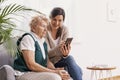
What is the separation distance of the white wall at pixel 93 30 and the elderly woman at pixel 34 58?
1263mm

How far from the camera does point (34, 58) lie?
2.67 m

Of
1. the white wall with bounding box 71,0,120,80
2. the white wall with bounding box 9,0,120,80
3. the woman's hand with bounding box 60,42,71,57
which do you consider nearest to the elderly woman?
the woman's hand with bounding box 60,42,71,57

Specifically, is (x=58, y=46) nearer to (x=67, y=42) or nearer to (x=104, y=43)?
(x=67, y=42)

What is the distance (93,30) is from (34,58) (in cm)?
244

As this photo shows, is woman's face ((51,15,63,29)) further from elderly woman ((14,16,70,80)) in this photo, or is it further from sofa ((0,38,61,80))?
sofa ((0,38,61,80))

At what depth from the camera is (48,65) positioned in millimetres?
3027

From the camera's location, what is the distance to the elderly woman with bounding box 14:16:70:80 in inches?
99.3

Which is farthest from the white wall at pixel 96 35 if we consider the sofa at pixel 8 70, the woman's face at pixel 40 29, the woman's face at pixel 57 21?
the sofa at pixel 8 70

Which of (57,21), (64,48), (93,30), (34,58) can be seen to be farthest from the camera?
(93,30)

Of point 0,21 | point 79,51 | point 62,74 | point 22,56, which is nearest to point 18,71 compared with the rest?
point 22,56

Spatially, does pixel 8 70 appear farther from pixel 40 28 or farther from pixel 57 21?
pixel 57 21

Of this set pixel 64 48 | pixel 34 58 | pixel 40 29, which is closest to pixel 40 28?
pixel 40 29

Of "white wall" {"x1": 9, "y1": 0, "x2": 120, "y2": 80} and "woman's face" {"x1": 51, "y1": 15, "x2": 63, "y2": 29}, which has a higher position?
"woman's face" {"x1": 51, "y1": 15, "x2": 63, "y2": 29}

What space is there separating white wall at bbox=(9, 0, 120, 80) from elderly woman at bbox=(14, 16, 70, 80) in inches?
49.7
